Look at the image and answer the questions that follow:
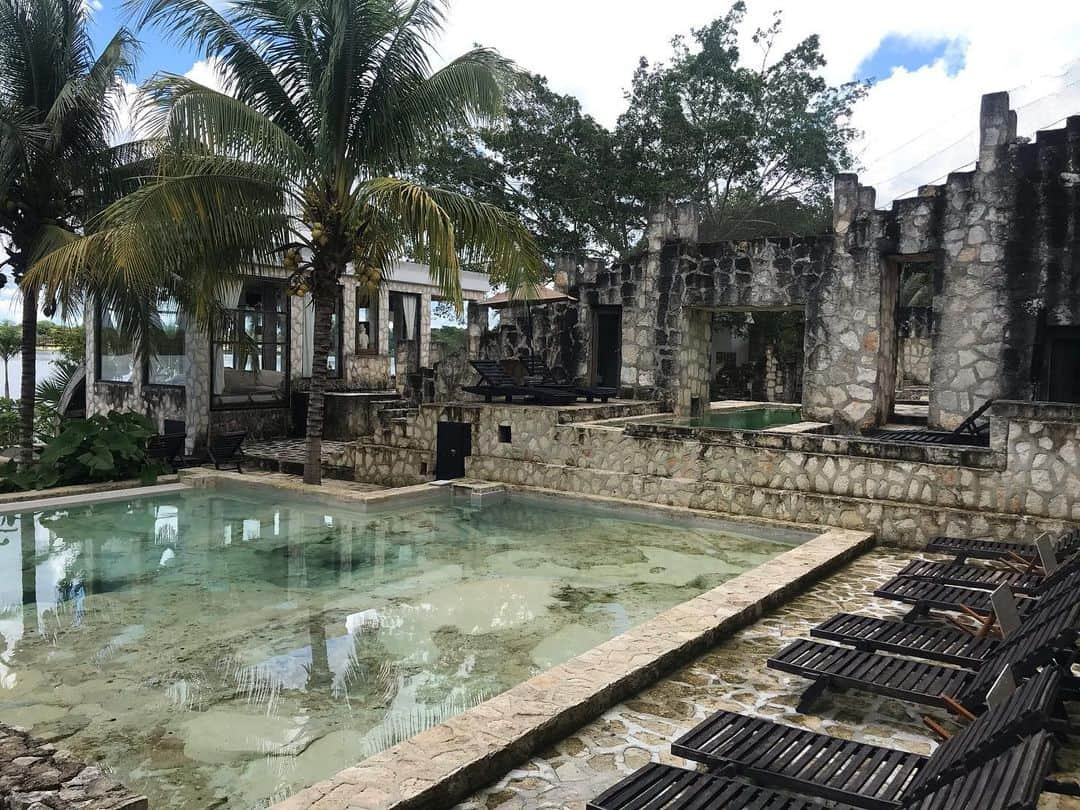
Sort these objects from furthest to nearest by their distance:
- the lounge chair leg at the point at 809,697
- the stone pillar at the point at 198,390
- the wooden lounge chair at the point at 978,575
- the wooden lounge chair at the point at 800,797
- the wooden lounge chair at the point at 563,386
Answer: the stone pillar at the point at 198,390
the wooden lounge chair at the point at 563,386
the wooden lounge chair at the point at 978,575
the lounge chair leg at the point at 809,697
the wooden lounge chair at the point at 800,797

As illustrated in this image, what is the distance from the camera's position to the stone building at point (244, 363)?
1524 centimetres

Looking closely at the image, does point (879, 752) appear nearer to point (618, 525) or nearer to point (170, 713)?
point (170, 713)

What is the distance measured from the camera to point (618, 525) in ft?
32.9

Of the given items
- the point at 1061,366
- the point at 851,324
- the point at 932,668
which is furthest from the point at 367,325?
the point at 932,668

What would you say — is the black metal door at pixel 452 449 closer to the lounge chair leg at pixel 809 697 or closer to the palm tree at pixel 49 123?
the palm tree at pixel 49 123

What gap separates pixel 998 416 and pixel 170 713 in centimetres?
765

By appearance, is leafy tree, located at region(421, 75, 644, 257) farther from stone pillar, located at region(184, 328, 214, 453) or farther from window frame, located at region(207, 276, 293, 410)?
stone pillar, located at region(184, 328, 214, 453)

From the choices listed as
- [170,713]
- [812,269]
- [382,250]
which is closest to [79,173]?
[382,250]

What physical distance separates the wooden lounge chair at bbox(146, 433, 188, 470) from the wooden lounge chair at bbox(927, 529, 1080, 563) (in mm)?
10662

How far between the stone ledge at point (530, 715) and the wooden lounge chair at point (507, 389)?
672 centimetres

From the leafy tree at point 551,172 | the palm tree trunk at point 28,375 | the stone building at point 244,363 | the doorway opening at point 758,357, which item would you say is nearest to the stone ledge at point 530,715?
the palm tree trunk at point 28,375

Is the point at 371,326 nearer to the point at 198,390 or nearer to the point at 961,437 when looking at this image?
the point at 198,390

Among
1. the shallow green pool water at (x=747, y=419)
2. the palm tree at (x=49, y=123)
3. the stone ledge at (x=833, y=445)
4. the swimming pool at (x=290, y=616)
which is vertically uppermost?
the palm tree at (x=49, y=123)

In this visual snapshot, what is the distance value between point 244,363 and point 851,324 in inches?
433
